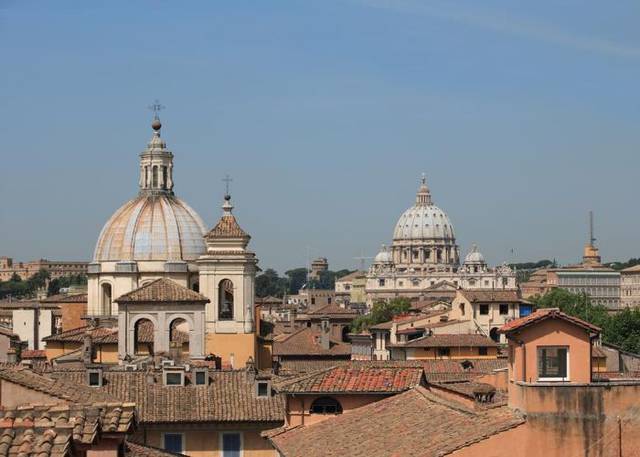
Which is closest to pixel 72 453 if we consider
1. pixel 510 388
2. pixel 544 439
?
pixel 544 439

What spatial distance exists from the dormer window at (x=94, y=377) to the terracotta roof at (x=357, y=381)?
500 cm

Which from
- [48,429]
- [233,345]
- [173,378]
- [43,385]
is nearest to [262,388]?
[173,378]

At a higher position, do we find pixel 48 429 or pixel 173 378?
pixel 48 429

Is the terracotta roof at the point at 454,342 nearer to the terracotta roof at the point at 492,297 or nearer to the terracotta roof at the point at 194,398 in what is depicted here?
the terracotta roof at the point at 492,297

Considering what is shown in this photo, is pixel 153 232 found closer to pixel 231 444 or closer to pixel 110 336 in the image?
pixel 110 336

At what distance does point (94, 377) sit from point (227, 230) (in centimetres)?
2920

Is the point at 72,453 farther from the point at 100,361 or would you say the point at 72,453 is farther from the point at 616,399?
the point at 100,361

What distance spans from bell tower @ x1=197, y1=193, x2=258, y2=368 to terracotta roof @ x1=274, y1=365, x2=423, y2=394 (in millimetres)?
30139

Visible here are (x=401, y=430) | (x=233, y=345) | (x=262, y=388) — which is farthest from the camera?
(x=233, y=345)

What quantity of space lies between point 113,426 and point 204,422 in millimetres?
17303

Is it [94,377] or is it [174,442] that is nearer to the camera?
[174,442]

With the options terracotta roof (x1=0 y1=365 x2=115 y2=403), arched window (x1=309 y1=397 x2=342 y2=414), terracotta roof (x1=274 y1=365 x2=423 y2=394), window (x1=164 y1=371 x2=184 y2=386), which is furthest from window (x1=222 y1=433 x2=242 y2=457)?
terracotta roof (x1=0 y1=365 x2=115 y2=403)

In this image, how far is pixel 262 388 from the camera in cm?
3316

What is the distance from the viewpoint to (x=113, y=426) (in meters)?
14.4
